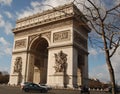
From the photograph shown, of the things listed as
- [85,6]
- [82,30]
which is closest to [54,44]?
[82,30]

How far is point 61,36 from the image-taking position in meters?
29.7

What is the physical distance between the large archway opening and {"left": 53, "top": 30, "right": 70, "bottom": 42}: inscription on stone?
3852 millimetres

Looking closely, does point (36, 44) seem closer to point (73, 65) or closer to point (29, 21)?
point (29, 21)

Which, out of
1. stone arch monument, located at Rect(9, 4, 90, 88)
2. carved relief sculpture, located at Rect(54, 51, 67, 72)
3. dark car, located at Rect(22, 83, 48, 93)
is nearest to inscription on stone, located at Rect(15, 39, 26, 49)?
stone arch monument, located at Rect(9, 4, 90, 88)

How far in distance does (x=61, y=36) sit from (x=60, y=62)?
4108mm

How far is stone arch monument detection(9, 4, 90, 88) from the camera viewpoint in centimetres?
2769

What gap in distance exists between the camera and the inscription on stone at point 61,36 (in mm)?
29053

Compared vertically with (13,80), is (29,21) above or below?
above

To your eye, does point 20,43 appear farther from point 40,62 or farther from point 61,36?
point 61,36

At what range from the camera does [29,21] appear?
3519 cm

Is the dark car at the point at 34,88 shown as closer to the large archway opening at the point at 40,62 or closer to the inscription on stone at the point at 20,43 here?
the large archway opening at the point at 40,62

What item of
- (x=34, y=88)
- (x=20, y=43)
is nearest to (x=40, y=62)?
(x=20, y=43)

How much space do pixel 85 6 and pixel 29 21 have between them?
28258 mm

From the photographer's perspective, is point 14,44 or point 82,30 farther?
point 14,44
